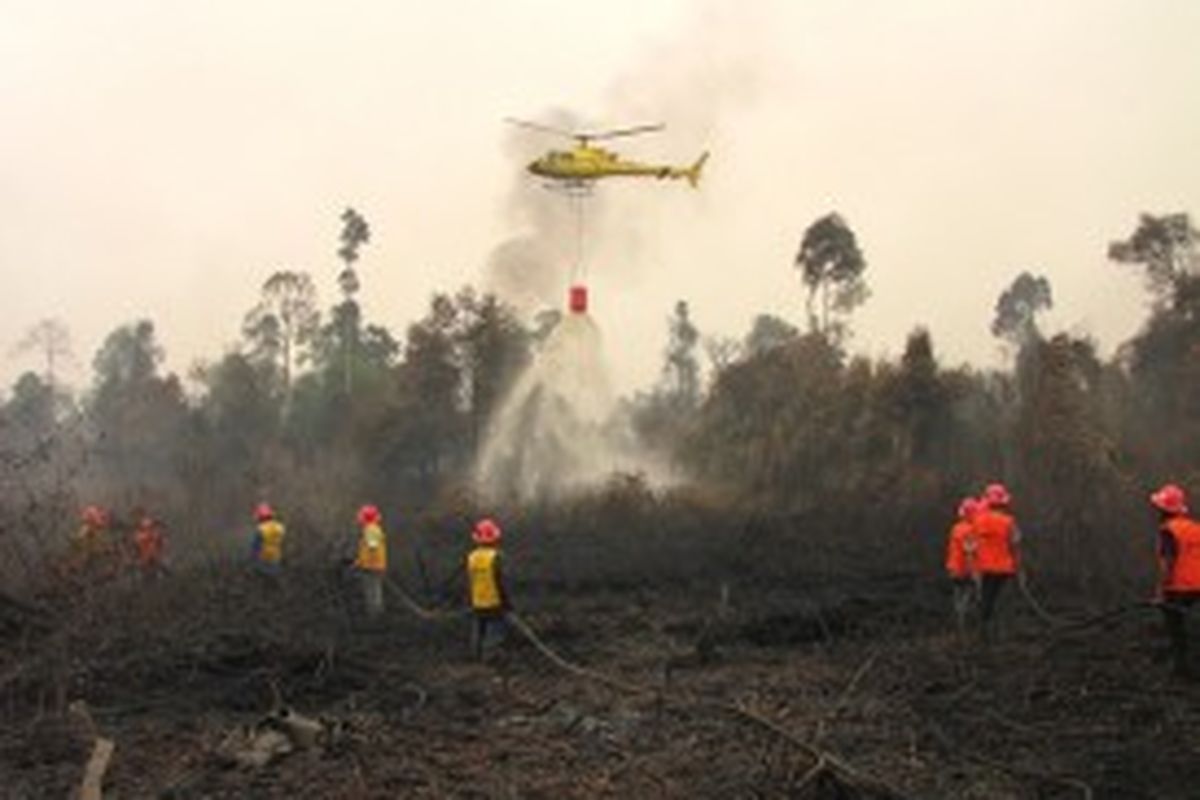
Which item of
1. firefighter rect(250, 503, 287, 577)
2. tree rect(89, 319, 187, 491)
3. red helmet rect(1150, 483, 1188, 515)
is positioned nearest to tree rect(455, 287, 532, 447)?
tree rect(89, 319, 187, 491)

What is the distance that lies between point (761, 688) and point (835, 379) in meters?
29.0

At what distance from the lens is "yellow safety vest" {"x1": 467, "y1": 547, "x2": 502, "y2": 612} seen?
18094 millimetres

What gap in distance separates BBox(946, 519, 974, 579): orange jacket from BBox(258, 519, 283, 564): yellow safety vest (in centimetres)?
1198

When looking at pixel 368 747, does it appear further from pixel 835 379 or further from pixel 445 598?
pixel 835 379

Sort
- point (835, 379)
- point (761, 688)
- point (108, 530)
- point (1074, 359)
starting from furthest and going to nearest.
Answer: point (835, 379)
point (1074, 359)
point (108, 530)
point (761, 688)

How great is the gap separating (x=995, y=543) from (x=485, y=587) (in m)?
6.19

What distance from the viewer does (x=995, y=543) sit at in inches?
689

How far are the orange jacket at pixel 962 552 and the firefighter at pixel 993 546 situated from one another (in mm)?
531

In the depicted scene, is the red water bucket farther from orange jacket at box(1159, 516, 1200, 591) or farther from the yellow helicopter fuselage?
orange jacket at box(1159, 516, 1200, 591)

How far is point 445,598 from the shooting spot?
26.3 metres

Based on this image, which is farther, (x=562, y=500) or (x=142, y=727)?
(x=562, y=500)

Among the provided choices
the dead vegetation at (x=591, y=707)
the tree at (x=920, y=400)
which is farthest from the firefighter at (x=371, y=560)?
the tree at (x=920, y=400)

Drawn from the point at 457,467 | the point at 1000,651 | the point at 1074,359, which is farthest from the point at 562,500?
the point at 1000,651

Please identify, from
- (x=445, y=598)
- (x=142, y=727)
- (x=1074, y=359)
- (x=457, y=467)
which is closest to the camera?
(x=142, y=727)
